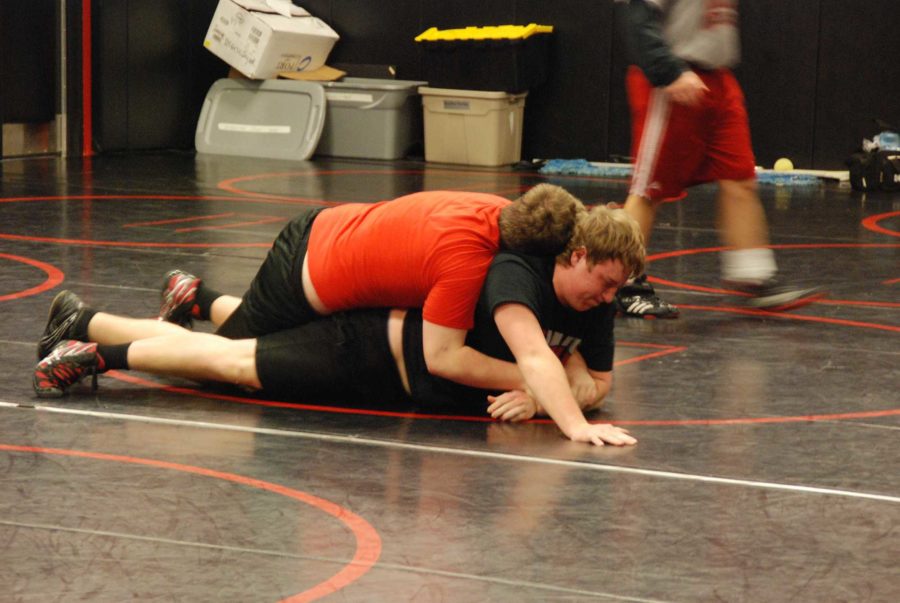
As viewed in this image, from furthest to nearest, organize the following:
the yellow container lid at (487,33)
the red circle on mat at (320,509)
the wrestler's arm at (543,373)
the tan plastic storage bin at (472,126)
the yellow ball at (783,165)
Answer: the tan plastic storage bin at (472,126) → the yellow container lid at (487,33) → the yellow ball at (783,165) → the wrestler's arm at (543,373) → the red circle on mat at (320,509)

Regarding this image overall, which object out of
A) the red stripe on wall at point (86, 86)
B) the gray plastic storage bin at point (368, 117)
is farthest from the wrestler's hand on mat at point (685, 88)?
the red stripe on wall at point (86, 86)

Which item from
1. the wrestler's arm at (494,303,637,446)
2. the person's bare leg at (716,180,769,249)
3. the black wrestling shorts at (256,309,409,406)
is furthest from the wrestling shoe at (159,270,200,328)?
the person's bare leg at (716,180,769,249)

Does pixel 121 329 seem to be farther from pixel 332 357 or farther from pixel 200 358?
pixel 332 357

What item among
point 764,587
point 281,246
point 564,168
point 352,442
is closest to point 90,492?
point 352,442

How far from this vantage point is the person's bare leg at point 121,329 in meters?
3.84

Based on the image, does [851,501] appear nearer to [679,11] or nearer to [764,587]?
[764,587]

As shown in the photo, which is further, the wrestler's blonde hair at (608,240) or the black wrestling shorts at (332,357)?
the black wrestling shorts at (332,357)

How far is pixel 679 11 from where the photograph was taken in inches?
199

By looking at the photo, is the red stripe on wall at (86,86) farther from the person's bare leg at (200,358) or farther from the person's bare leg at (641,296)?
the person's bare leg at (200,358)

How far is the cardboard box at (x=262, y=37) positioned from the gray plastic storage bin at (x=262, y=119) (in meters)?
0.19

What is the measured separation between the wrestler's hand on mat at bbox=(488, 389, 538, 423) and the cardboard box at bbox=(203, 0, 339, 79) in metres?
8.17

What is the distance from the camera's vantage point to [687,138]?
502 centimetres

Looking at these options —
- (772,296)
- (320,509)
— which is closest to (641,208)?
(772,296)

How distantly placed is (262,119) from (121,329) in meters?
7.81
